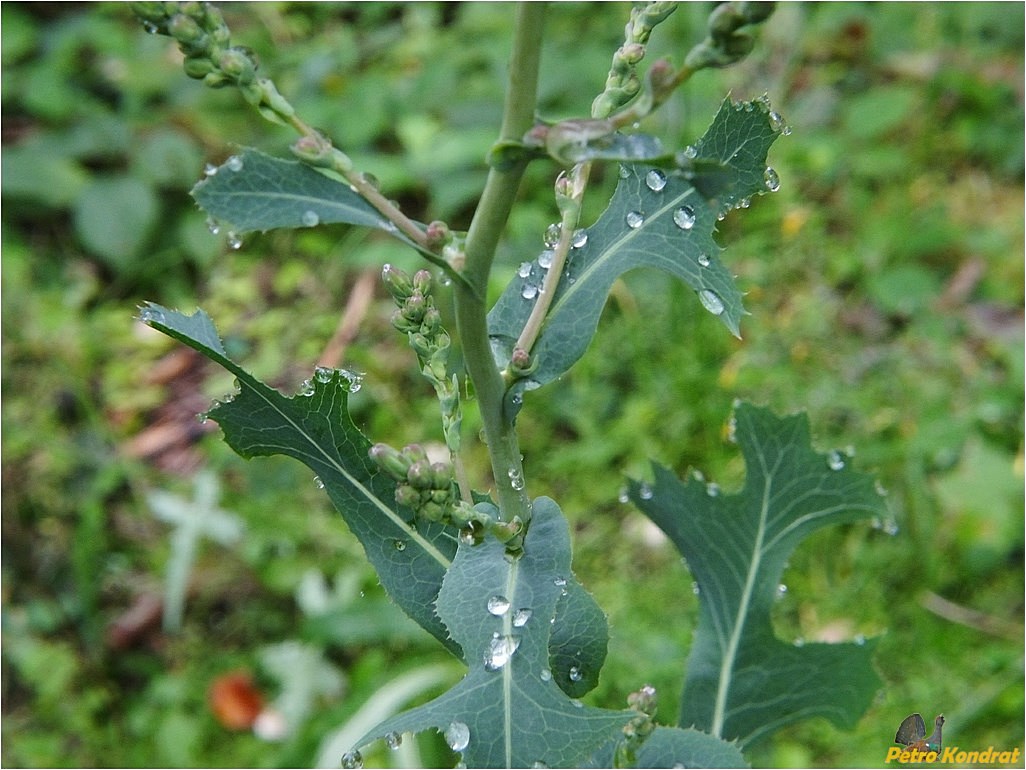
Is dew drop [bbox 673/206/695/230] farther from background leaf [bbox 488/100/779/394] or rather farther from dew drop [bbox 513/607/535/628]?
dew drop [bbox 513/607/535/628]

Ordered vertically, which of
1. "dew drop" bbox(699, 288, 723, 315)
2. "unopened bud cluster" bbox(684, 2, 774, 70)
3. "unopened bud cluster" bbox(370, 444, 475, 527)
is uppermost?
"unopened bud cluster" bbox(684, 2, 774, 70)

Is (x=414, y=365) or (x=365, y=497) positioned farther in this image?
(x=414, y=365)

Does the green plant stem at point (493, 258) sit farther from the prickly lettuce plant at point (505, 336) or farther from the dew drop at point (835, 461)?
the dew drop at point (835, 461)

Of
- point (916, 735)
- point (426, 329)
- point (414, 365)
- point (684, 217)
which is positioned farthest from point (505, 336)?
point (414, 365)

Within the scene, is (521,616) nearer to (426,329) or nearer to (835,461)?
(426,329)

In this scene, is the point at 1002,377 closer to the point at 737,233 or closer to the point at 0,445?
the point at 737,233

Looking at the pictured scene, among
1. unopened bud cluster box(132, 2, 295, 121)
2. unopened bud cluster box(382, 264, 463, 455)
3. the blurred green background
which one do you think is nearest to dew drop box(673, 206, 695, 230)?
unopened bud cluster box(382, 264, 463, 455)

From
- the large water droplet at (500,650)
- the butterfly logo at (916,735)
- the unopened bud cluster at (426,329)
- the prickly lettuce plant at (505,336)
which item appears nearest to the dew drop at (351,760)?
the prickly lettuce plant at (505,336)
